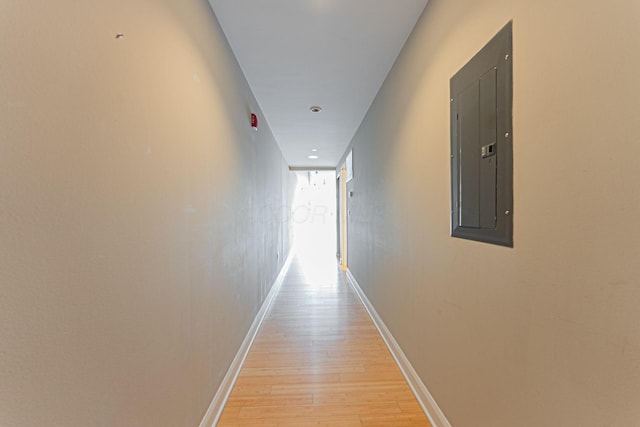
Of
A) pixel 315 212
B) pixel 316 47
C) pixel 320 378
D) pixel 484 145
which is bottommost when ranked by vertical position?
pixel 320 378

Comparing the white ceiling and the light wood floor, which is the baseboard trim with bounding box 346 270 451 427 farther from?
the white ceiling

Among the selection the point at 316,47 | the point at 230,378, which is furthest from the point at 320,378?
the point at 316,47

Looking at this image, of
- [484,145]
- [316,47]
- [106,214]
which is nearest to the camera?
[106,214]

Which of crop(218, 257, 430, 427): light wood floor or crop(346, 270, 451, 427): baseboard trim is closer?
crop(346, 270, 451, 427): baseboard trim

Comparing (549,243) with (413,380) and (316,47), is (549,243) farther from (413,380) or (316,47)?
(316,47)

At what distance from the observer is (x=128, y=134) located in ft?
2.86

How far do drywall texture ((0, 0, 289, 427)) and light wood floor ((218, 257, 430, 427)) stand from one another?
0.47 meters

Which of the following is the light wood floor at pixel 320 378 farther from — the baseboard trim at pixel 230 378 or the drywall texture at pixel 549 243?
the drywall texture at pixel 549 243

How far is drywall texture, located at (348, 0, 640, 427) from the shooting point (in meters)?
0.64

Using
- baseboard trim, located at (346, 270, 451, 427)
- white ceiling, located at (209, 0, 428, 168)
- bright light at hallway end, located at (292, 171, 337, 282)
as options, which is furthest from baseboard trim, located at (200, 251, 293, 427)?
bright light at hallway end, located at (292, 171, 337, 282)

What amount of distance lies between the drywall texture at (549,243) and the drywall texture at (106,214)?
1323 millimetres

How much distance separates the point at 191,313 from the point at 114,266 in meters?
0.63

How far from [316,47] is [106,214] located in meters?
1.83

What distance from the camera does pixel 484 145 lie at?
1136mm
